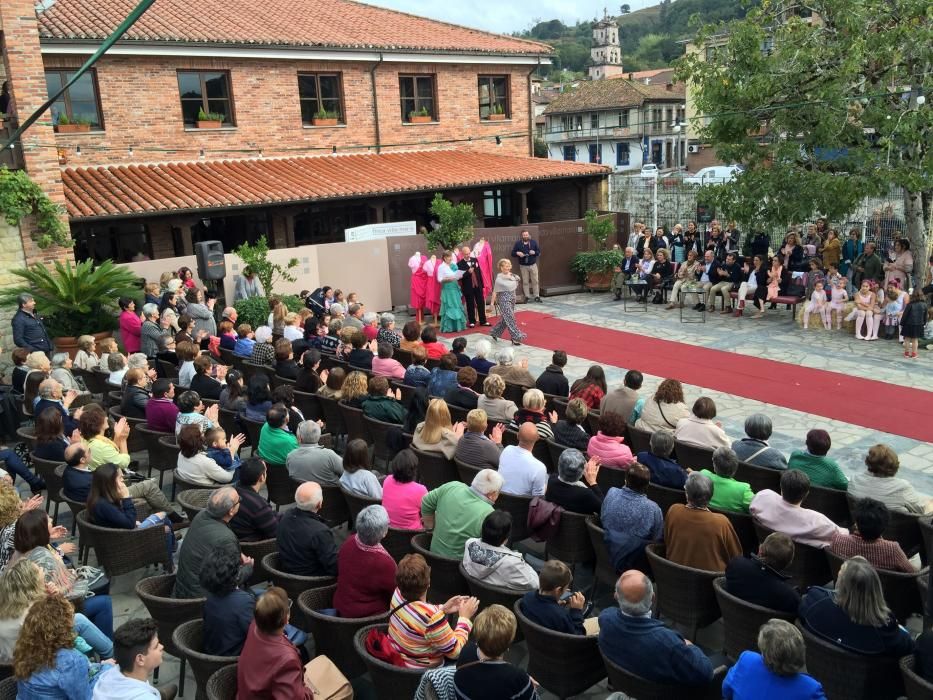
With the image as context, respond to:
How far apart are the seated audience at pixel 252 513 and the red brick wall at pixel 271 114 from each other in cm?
1083

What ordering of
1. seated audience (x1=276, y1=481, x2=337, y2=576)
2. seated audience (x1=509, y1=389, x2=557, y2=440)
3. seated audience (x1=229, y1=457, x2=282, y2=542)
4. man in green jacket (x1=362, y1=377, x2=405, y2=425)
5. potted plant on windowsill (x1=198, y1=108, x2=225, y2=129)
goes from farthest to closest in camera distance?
potted plant on windowsill (x1=198, y1=108, x2=225, y2=129) → man in green jacket (x1=362, y1=377, x2=405, y2=425) → seated audience (x1=509, y1=389, x2=557, y2=440) → seated audience (x1=229, y1=457, x2=282, y2=542) → seated audience (x1=276, y1=481, x2=337, y2=576)

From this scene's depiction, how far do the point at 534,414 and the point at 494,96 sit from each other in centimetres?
1971

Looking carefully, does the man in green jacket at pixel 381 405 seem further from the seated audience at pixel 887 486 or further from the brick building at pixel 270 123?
the brick building at pixel 270 123

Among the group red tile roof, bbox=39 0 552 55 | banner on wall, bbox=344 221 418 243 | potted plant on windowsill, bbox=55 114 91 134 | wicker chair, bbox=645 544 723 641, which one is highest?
red tile roof, bbox=39 0 552 55

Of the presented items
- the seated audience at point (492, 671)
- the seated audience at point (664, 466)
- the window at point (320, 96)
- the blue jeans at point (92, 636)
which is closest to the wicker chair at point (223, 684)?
the blue jeans at point (92, 636)

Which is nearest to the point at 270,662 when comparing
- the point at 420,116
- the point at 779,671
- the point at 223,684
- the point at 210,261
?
the point at 223,684

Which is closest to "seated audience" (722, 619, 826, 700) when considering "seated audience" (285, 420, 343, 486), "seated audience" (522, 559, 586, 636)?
"seated audience" (522, 559, 586, 636)

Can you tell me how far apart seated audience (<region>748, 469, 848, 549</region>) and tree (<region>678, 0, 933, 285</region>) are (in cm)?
1008

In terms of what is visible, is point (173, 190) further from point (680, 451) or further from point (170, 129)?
point (680, 451)

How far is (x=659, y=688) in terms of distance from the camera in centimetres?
390

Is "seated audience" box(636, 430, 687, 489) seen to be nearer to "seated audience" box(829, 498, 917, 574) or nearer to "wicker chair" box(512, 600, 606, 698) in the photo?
"seated audience" box(829, 498, 917, 574)

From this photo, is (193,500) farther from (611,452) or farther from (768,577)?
(768,577)

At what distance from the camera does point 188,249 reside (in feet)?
58.5

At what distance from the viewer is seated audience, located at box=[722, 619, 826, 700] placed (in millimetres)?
3568
